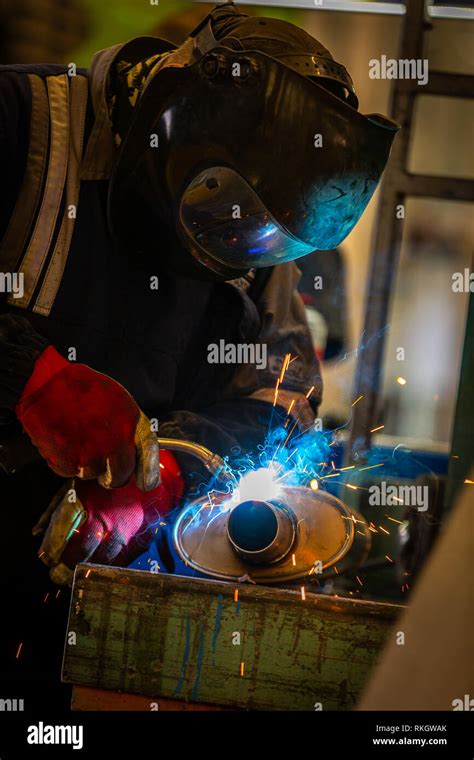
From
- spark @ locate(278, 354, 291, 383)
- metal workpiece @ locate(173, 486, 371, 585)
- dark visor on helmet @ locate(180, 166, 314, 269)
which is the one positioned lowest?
metal workpiece @ locate(173, 486, 371, 585)

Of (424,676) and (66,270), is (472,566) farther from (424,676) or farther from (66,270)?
(66,270)

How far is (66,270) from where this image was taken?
1.80 metres

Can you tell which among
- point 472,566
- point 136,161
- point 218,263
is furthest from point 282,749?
point 136,161

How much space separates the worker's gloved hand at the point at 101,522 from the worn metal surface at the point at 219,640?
18 centimetres

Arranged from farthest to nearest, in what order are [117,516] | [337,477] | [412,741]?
[337,477]
[117,516]
[412,741]

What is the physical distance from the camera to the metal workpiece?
59.7 inches

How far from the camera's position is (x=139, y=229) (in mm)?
1857

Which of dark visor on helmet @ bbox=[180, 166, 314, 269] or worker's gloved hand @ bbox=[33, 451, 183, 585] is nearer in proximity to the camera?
worker's gloved hand @ bbox=[33, 451, 183, 585]

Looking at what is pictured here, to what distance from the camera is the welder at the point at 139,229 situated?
1.58 metres

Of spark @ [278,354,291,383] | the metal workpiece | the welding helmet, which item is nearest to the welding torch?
the metal workpiece

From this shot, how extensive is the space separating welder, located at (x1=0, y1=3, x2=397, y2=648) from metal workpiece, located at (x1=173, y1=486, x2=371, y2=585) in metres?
0.14

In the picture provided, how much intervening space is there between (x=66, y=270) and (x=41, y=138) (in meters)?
0.29

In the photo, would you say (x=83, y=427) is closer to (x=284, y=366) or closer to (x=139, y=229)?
(x=139, y=229)

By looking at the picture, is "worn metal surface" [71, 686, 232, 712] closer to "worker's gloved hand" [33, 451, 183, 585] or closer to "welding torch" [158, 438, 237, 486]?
"worker's gloved hand" [33, 451, 183, 585]
